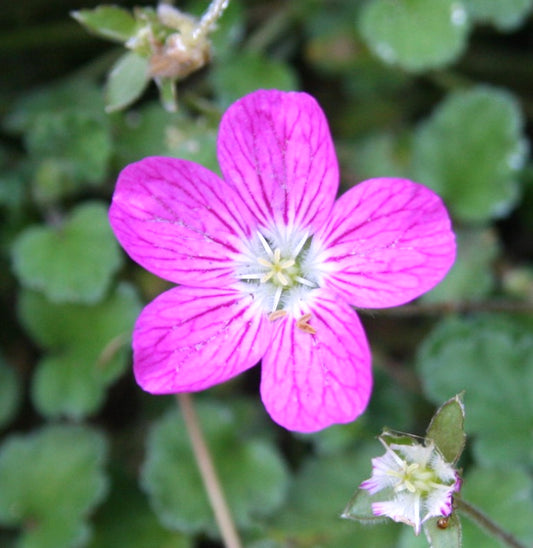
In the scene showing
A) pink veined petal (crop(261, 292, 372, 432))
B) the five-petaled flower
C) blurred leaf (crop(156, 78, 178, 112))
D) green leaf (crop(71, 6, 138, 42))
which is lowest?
A: the five-petaled flower

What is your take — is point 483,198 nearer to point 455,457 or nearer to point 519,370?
point 519,370

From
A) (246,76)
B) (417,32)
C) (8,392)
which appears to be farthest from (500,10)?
(8,392)

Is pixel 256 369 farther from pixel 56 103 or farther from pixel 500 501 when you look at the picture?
pixel 56 103

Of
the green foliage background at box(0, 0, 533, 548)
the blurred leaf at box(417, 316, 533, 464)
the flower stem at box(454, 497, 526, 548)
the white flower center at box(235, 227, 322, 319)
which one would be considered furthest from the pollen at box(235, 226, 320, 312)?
the blurred leaf at box(417, 316, 533, 464)

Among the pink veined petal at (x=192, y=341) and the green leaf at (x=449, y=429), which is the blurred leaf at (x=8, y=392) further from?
the green leaf at (x=449, y=429)

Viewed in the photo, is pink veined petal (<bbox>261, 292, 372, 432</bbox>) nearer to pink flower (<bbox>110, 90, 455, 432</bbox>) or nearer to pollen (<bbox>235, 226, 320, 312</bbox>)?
pink flower (<bbox>110, 90, 455, 432</bbox>)

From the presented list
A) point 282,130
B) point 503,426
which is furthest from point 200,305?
point 503,426
